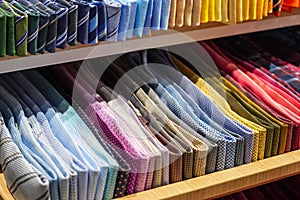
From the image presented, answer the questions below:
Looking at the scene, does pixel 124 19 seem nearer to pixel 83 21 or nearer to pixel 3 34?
pixel 83 21

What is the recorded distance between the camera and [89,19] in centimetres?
114

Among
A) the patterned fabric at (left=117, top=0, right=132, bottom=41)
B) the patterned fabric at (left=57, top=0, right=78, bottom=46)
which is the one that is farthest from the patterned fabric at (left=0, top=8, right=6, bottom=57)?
the patterned fabric at (left=117, top=0, right=132, bottom=41)

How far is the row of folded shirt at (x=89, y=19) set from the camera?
108 cm

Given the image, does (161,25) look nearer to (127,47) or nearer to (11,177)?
(127,47)

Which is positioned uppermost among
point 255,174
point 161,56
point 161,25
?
point 161,25

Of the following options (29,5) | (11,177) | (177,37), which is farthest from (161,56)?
(11,177)

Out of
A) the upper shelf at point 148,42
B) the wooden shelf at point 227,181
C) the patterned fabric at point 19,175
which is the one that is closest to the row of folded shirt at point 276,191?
the wooden shelf at point 227,181

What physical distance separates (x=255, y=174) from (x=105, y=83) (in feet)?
1.20

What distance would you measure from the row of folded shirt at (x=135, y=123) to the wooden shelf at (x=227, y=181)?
0.05 feet

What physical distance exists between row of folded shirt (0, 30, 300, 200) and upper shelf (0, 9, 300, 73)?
77 millimetres

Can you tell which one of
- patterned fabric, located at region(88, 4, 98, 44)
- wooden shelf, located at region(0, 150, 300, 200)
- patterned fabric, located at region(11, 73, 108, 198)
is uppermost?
patterned fabric, located at region(88, 4, 98, 44)

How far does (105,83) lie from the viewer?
132cm

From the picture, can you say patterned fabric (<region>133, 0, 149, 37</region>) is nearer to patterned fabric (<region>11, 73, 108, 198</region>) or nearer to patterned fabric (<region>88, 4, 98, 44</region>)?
patterned fabric (<region>88, 4, 98, 44</region>)

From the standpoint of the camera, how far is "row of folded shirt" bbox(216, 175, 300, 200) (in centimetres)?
152
